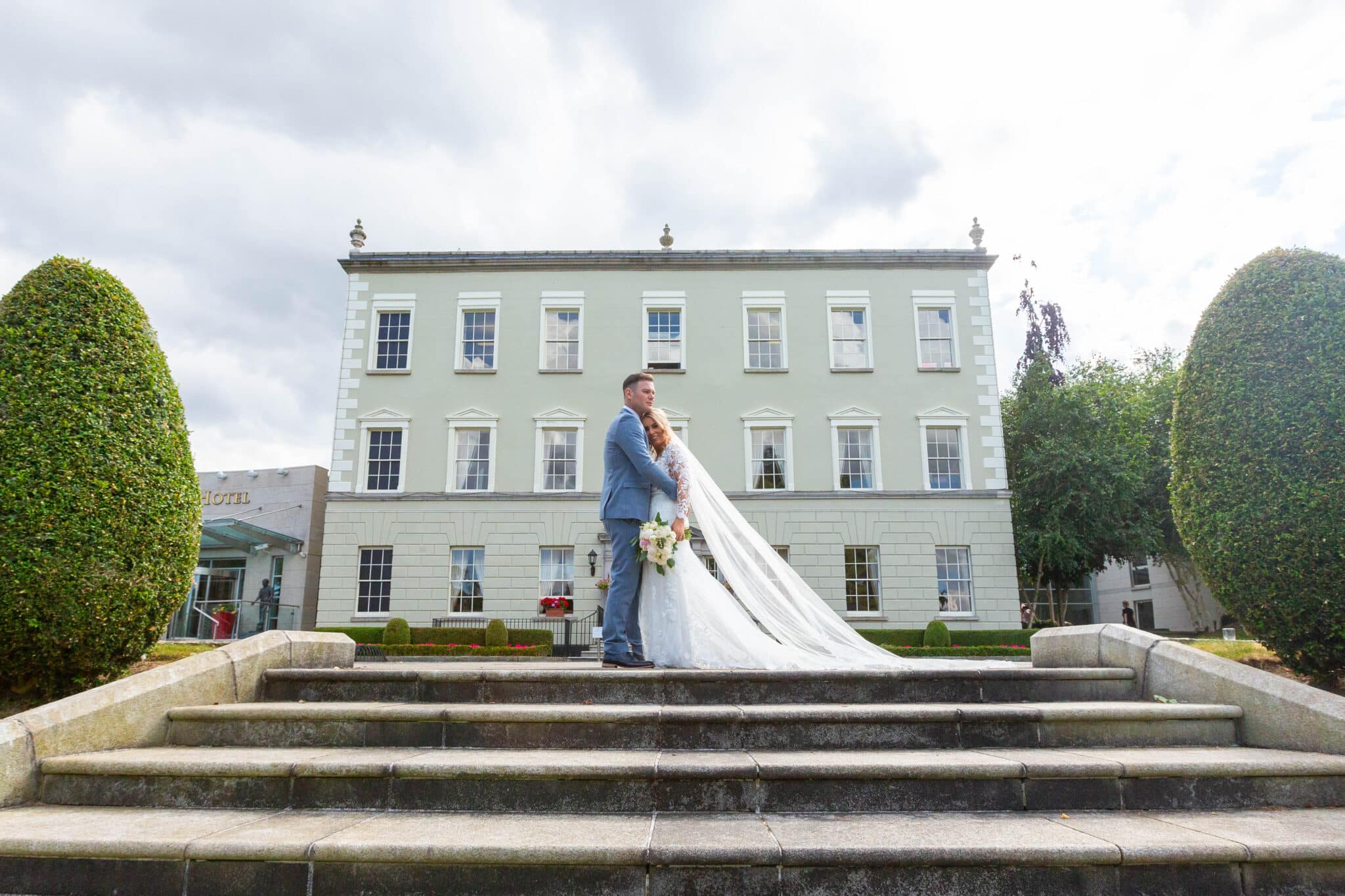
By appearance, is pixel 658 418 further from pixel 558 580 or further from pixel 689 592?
pixel 558 580

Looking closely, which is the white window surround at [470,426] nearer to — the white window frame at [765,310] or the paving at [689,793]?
the white window frame at [765,310]

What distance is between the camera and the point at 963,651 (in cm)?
1900

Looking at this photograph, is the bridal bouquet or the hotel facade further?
the hotel facade

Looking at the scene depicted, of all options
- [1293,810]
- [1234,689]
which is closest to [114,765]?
[1293,810]

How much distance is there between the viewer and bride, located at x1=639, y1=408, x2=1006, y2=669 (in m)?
6.19

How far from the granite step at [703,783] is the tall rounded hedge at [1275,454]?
5.84ft

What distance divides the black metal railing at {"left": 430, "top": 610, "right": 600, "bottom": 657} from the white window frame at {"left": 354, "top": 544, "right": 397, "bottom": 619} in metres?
1.56

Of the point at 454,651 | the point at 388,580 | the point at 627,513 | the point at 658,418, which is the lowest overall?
the point at 454,651

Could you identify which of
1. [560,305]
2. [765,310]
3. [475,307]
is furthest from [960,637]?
[475,307]

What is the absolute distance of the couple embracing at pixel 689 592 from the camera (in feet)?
20.5

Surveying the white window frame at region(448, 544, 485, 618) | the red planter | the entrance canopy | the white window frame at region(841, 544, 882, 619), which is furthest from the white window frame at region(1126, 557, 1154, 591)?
the red planter

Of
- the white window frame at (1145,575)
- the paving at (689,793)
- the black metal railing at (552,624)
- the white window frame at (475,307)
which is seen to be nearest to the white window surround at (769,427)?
the black metal railing at (552,624)

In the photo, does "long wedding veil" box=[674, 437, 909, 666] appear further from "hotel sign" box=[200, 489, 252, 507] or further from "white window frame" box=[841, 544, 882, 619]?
"hotel sign" box=[200, 489, 252, 507]

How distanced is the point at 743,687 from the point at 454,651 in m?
15.1
